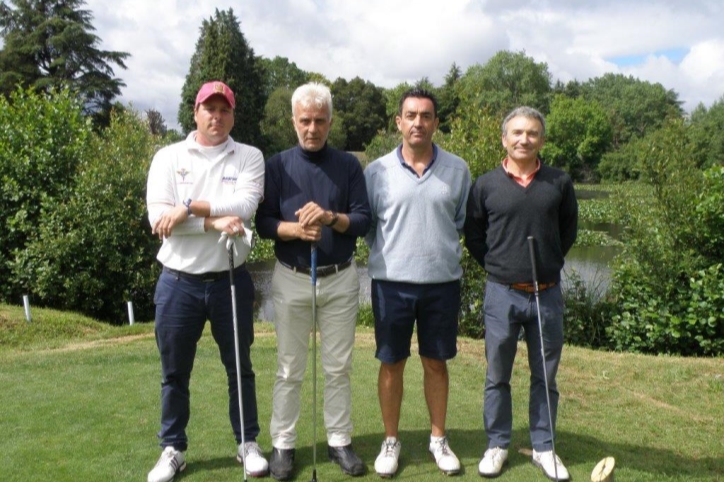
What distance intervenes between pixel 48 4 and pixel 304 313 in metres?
40.2

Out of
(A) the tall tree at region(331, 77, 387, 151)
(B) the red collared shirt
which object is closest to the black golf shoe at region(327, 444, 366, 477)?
(B) the red collared shirt

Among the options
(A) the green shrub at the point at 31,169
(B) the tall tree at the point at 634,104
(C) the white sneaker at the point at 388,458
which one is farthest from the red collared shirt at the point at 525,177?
(B) the tall tree at the point at 634,104

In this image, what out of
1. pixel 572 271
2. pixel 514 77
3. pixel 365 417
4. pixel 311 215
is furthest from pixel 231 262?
pixel 514 77

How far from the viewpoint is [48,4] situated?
3806 cm

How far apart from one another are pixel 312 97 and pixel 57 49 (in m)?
38.4

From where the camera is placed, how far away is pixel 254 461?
4109 millimetres

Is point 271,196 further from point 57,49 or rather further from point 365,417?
point 57,49

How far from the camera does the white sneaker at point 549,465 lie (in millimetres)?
4172

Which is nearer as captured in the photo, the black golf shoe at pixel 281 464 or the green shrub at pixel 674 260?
the black golf shoe at pixel 281 464

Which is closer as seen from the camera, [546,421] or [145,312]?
[546,421]

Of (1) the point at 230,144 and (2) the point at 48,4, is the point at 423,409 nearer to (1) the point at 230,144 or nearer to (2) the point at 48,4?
(1) the point at 230,144

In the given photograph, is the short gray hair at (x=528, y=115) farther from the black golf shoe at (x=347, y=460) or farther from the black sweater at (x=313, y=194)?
the black golf shoe at (x=347, y=460)

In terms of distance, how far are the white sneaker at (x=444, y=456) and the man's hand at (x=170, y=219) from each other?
2119 millimetres

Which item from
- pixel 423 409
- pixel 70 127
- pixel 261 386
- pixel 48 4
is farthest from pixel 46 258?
pixel 48 4
